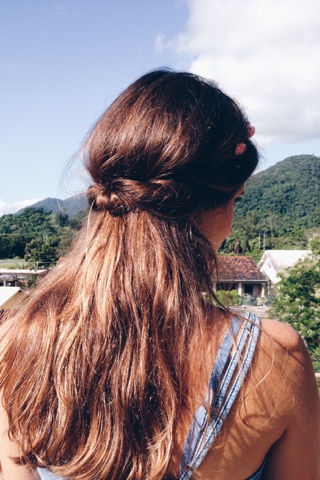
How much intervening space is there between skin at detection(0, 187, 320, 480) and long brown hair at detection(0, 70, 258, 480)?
3.1 inches

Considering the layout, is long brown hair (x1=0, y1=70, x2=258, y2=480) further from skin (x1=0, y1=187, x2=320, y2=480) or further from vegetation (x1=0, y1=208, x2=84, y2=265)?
vegetation (x1=0, y1=208, x2=84, y2=265)

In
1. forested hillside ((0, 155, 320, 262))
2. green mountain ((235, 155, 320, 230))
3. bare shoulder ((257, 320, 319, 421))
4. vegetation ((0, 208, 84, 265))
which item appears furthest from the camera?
green mountain ((235, 155, 320, 230))

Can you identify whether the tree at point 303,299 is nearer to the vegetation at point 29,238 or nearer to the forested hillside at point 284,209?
the vegetation at point 29,238

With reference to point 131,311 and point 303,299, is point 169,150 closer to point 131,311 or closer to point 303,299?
point 131,311

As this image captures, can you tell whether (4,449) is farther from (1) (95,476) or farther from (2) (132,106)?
(2) (132,106)

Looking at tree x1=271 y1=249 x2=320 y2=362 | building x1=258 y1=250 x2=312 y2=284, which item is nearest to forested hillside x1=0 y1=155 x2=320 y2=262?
building x1=258 y1=250 x2=312 y2=284

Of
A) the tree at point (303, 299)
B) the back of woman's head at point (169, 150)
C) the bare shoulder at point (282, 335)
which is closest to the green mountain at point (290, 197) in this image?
the tree at point (303, 299)

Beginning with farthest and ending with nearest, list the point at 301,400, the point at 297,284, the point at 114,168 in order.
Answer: the point at 297,284, the point at 114,168, the point at 301,400

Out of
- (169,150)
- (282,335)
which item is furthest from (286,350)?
(169,150)

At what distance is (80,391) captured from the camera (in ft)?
2.83

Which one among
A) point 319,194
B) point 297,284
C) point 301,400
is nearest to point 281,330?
point 301,400

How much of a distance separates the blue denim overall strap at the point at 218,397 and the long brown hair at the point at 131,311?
0.04m

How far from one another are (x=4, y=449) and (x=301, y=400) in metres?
0.61

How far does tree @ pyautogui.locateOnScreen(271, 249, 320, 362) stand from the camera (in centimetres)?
1080
